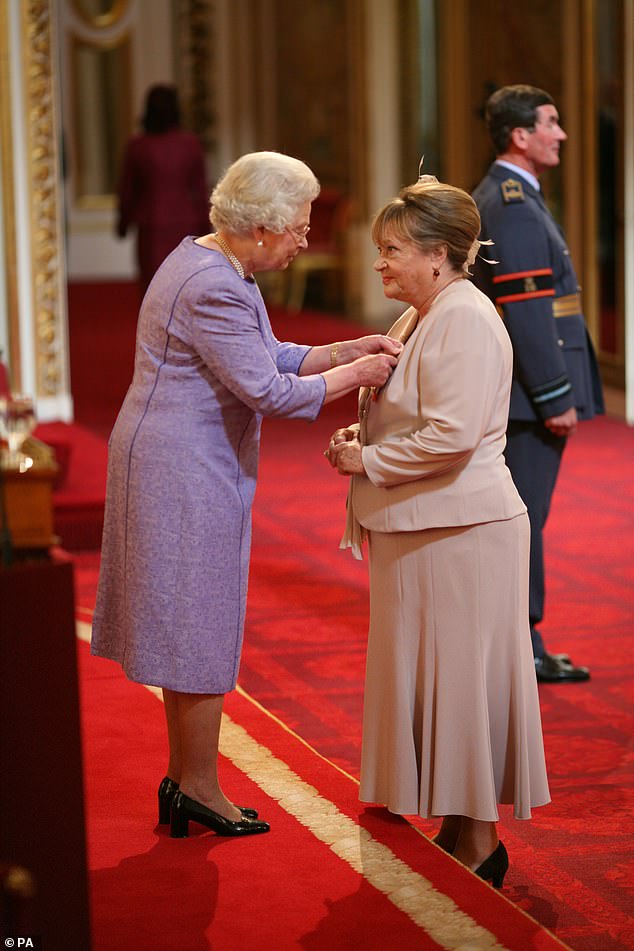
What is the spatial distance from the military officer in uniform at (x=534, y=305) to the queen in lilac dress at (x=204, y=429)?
1373mm

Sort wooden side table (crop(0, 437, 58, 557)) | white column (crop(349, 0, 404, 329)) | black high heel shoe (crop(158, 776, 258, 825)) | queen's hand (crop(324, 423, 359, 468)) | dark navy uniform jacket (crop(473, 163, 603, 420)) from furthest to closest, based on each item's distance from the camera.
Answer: white column (crop(349, 0, 404, 329))
dark navy uniform jacket (crop(473, 163, 603, 420))
black high heel shoe (crop(158, 776, 258, 825))
queen's hand (crop(324, 423, 359, 468))
wooden side table (crop(0, 437, 58, 557))

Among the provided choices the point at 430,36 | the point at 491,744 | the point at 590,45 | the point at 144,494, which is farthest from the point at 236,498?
the point at 430,36

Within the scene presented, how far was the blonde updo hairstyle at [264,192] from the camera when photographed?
131 inches

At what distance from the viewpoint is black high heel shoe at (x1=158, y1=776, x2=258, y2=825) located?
3.69 m

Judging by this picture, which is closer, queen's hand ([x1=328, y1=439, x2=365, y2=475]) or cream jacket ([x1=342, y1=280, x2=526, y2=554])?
cream jacket ([x1=342, y1=280, x2=526, y2=554])

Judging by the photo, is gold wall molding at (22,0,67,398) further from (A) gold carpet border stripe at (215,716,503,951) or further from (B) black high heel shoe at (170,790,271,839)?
(B) black high heel shoe at (170,790,271,839)

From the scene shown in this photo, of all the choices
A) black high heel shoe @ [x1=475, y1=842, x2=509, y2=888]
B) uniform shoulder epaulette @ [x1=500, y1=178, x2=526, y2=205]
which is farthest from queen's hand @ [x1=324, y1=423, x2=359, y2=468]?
uniform shoulder epaulette @ [x1=500, y1=178, x2=526, y2=205]

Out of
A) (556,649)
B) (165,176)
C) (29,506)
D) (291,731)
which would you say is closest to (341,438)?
(29,506)

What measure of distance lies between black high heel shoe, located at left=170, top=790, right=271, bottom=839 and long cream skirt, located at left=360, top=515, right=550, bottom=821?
40 cm

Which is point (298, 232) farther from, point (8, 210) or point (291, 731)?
point (8, 210)

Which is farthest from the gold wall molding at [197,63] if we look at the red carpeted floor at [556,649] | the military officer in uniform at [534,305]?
the military officer in uniform at [534,305]

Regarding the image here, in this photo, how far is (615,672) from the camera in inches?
204

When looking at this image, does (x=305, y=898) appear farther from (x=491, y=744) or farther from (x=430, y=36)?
(x=430, y=36)

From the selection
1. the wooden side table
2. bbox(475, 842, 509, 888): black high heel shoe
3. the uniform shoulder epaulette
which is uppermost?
the uniform shoulder epaulette
